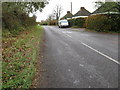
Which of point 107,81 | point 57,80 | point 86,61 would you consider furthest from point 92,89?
point 86,61

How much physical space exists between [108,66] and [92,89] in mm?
2359

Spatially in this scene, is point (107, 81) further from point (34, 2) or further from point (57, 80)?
point (34, 2)

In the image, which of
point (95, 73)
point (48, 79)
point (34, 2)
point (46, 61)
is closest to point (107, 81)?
point (95, 73)

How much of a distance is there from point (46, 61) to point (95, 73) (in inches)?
101

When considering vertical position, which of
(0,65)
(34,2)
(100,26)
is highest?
(34,2)

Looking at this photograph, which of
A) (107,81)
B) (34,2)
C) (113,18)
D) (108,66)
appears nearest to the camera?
(107,81)

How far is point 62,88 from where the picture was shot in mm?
4344

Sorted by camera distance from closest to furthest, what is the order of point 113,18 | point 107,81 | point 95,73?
point 107,81 < point 95,73 < point 113,18

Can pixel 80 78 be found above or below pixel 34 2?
below

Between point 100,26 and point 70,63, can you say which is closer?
point 70,63

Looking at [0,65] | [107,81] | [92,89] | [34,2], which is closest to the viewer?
[92,89]

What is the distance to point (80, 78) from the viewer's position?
507 centimetres

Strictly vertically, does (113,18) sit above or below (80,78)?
above

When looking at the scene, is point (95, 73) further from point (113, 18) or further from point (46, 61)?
point (113, 18)
